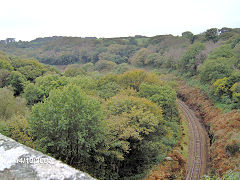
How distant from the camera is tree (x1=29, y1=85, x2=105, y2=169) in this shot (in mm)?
12555

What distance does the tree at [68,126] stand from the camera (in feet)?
41.2

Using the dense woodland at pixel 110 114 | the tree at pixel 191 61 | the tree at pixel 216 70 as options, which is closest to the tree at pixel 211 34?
the tree at pixel 191 61

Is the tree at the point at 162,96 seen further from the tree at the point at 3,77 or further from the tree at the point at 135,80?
the tree at the point at 3,77

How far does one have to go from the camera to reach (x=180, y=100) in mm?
44406

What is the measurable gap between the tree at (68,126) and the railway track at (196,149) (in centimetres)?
1290

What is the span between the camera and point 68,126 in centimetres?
1256

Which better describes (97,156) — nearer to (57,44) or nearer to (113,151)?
(113,151)

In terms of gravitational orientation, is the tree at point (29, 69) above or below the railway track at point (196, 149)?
above

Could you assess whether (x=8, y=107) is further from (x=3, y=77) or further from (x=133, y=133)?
(x=3, y=77)

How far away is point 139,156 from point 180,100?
28.7m

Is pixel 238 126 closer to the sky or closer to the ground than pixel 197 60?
closer to the ground

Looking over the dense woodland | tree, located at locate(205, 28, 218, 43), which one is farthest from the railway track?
tree, located at locate(205, 28, 218, 43)

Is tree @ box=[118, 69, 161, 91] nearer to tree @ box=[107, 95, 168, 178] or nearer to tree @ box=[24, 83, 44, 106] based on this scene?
tree @ box=[107, 95, 168, 178]

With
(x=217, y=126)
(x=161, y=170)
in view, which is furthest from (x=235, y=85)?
(x=161, y=170)
